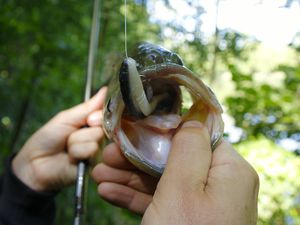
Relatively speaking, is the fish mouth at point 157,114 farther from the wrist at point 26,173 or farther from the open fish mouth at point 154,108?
the wrist at point 26,173

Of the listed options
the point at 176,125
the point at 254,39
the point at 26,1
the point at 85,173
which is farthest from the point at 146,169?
the point at 26,1

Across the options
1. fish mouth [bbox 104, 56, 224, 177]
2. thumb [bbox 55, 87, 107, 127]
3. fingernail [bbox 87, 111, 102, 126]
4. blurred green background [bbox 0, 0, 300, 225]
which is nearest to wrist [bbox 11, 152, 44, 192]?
thumb [bbox 55, 87, 107, 127]

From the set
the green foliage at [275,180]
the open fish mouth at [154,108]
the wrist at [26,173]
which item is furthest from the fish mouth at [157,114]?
the green foliage at [275,180]

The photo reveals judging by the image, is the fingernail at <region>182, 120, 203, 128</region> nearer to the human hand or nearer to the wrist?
the human hand

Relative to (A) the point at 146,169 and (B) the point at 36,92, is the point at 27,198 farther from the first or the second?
(B) the point at 36,92

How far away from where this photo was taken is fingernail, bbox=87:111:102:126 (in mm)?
1725

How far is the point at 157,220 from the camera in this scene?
75 cm

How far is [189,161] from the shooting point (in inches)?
31.7

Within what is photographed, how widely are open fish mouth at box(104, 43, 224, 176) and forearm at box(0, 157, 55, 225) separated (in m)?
0.97

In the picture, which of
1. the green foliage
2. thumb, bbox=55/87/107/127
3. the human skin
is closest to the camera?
the human skin

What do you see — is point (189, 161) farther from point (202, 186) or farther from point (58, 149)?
point (58, 149)

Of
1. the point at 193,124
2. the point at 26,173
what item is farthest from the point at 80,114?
the point at 193,124

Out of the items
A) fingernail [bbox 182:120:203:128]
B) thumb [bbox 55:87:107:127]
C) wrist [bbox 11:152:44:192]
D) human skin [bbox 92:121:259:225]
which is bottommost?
wrist [bbox 11:152:44:192]

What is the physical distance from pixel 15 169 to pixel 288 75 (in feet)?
5.38
